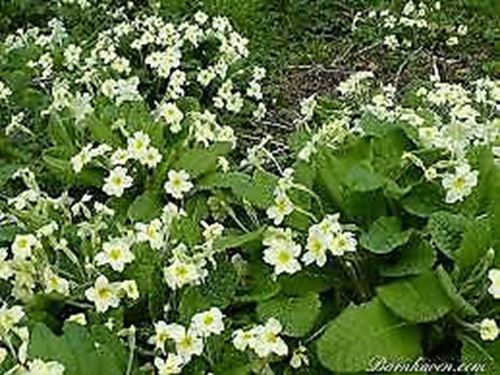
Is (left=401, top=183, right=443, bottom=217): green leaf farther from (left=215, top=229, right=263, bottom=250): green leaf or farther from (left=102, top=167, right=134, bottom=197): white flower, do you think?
(left=102, top=167, right=134, bottom=197): white flower

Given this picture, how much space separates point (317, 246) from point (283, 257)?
10 cm

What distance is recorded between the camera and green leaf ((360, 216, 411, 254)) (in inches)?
123

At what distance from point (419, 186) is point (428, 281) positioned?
1.33ft

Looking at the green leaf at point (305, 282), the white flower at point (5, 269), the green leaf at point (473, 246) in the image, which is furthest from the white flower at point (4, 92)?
the green leaf at point (473, 246)

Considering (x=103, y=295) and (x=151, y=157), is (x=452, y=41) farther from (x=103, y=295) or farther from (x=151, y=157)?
(x=103, y=295)

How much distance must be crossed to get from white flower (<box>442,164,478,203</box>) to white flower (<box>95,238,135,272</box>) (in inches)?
37.1

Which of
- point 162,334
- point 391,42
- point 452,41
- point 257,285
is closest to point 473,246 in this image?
point 257,285

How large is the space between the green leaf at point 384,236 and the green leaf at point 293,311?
21 centimetres

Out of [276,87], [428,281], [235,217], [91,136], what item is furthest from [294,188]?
[276,87]

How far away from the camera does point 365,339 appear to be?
2.96 metres

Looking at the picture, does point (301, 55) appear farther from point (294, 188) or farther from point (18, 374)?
point (18, 374)

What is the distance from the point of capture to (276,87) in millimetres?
5949

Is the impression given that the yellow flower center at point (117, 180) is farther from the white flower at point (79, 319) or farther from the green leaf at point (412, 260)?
the green leaf at point (412, 260)

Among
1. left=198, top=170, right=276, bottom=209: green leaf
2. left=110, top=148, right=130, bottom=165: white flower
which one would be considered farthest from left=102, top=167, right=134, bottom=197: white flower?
left=198, top=170, right=276, bottom=209: green leaf
